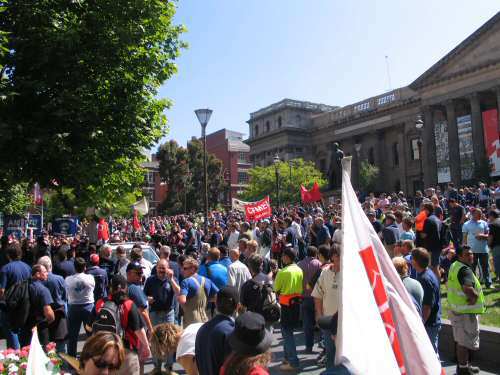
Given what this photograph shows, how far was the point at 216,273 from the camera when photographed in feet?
27.9

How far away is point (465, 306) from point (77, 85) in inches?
408

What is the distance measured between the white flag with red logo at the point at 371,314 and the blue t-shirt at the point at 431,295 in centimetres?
329

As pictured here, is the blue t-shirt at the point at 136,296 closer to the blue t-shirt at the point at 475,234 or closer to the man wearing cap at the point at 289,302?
the man wearing cap at the point at 289,302

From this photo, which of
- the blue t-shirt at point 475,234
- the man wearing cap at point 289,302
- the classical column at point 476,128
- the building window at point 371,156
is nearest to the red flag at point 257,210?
the blue t-shirt at point 475,234

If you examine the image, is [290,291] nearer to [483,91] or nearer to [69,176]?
[69,176]

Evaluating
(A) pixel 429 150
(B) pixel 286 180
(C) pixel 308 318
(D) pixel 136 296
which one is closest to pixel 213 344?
(D) pixel 136 296

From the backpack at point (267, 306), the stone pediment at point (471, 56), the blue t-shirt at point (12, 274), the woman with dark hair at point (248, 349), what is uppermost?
the stone pediment at point (471, 56)

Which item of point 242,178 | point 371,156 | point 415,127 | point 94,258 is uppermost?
point 415,127

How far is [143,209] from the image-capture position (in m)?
26.3

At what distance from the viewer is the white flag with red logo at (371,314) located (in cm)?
281

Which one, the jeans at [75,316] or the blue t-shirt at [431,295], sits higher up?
the blue t-shirt at [431,295]

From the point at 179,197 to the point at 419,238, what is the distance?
53.1 meters

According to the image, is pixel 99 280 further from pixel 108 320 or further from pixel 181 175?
pixel 181 175

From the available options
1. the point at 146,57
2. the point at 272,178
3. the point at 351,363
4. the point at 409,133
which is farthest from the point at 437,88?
the point at 351,363
